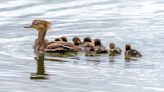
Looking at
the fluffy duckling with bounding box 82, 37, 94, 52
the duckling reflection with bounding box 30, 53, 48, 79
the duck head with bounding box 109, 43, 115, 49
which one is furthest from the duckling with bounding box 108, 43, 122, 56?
the duckling reflection with bounding box 30, 53, 48, 79

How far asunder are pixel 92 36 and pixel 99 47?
2.04 metres

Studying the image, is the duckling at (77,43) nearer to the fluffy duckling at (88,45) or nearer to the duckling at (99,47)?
the fluffy duckling at (88,45)

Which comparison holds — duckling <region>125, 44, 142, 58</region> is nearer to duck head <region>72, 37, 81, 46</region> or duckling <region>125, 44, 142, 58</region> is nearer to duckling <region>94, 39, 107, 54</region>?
duckling <region>94, 39, 107, 54</region>

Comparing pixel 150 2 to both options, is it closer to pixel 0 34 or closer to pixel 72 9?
pixel 72 9

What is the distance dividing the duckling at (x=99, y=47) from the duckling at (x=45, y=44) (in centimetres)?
49

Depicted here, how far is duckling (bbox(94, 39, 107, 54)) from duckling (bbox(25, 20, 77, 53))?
1.61ft

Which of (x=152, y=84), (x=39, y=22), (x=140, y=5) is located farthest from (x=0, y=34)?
(x=152, y=84)

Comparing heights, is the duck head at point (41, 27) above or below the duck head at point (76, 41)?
above

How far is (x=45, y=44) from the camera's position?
60.4ft

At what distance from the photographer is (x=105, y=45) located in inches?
717

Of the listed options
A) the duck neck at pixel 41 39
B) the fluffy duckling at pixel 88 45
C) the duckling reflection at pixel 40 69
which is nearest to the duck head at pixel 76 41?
the fluffy duckling at pixel 88 45

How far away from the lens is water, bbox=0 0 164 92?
13852 mm

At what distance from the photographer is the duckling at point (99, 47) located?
17.2 m

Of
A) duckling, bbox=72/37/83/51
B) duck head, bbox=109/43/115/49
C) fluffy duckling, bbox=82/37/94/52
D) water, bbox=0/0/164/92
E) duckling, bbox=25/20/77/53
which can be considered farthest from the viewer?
duckling, bbox=72/37/83/51
